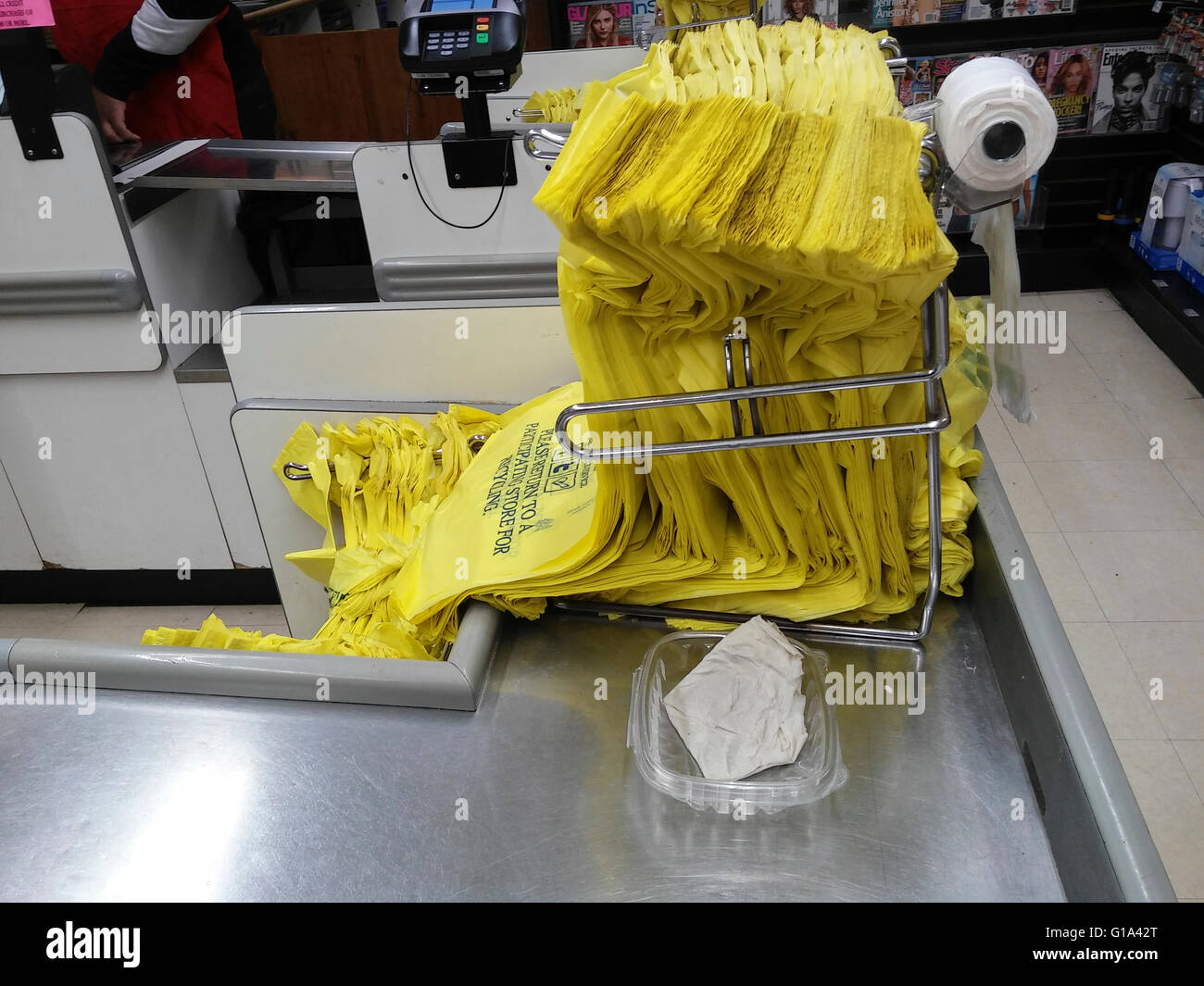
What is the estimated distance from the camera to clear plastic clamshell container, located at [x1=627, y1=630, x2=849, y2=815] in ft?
3.08

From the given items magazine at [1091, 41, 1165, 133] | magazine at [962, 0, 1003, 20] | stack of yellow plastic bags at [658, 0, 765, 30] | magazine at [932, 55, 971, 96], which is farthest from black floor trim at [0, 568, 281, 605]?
magazine at [1091, 41, 1165, 133]

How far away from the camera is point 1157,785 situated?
6.72 ft

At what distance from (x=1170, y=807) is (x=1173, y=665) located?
0.50m

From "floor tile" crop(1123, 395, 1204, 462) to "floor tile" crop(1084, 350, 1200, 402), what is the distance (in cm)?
5

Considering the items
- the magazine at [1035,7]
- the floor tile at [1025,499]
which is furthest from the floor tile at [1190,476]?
the magazine at [1035,7]

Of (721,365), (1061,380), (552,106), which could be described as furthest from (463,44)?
(1061,380)

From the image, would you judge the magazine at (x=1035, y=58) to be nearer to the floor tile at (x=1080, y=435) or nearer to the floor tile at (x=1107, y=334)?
the floor tile at (x=1107, y=334)

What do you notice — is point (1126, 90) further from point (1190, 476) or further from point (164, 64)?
point (164, 64)

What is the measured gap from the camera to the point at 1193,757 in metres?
2.10

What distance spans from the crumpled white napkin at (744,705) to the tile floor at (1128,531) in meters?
1.32

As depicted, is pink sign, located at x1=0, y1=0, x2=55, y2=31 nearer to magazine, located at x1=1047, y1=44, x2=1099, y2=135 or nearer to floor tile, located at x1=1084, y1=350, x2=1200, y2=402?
floor tile, located at x1=1084, y1=350, x2=1200, y2=402

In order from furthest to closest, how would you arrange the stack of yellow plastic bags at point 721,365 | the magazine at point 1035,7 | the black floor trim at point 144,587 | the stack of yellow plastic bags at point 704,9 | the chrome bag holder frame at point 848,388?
the magazine at point 1035,7 < the black floor trim at point 144,587 < the stack of yellow plastic bags at point 704,9 < the chrome bag holder frame at point 848,388 < the stack of yellow plastic bags at point 721,365

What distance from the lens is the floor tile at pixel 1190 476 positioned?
302 centimetres

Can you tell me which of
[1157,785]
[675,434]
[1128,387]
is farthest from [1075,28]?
[675,434]
